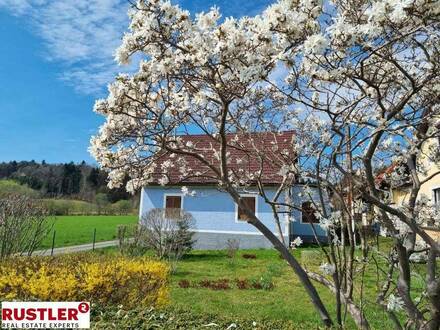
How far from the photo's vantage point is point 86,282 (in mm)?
4461

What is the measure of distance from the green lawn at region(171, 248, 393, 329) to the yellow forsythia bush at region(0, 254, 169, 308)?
1.83ft

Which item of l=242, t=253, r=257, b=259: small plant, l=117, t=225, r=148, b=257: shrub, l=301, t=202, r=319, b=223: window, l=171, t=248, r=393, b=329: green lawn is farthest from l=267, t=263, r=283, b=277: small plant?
l=301, t=202, r=319, b=223: window

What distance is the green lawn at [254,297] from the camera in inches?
269

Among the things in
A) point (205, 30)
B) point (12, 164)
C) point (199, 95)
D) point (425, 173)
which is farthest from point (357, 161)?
point (12, 164)

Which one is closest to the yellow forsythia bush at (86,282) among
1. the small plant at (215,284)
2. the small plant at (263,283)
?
the small plant at (215,284)

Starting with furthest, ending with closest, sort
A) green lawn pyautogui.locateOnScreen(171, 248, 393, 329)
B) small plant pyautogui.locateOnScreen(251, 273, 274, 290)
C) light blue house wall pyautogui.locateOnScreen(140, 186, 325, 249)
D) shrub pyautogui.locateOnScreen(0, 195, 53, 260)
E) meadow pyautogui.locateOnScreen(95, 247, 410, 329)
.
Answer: light blue house wall pyautogui.locateOnScreen(140, 186, 325, 249), small plant pyautogui.locateOnScreen(251, 273, 274, 290), shrub pyautogui.locateOnScreen(0, 195, 53, 260), green lawn pyautogui.locateOnScreen(171, 248, 393, 329), meadow pyautogui.locateOnScreen(95, 247, 410, 329)

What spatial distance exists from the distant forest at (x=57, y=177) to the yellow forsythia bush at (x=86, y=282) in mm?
50655

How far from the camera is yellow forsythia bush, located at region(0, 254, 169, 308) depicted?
431cm

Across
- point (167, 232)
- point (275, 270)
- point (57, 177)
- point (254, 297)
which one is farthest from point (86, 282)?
point (57, 177)

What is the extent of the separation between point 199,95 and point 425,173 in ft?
10.4

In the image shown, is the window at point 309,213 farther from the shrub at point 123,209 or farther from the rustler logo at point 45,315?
the shrub at point 123,209

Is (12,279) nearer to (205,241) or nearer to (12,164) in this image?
(205,241)

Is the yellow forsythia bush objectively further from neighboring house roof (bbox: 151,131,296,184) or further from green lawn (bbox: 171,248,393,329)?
neighboring house roof (bbox: 151,131,296,184)

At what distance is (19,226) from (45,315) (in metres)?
5.63
